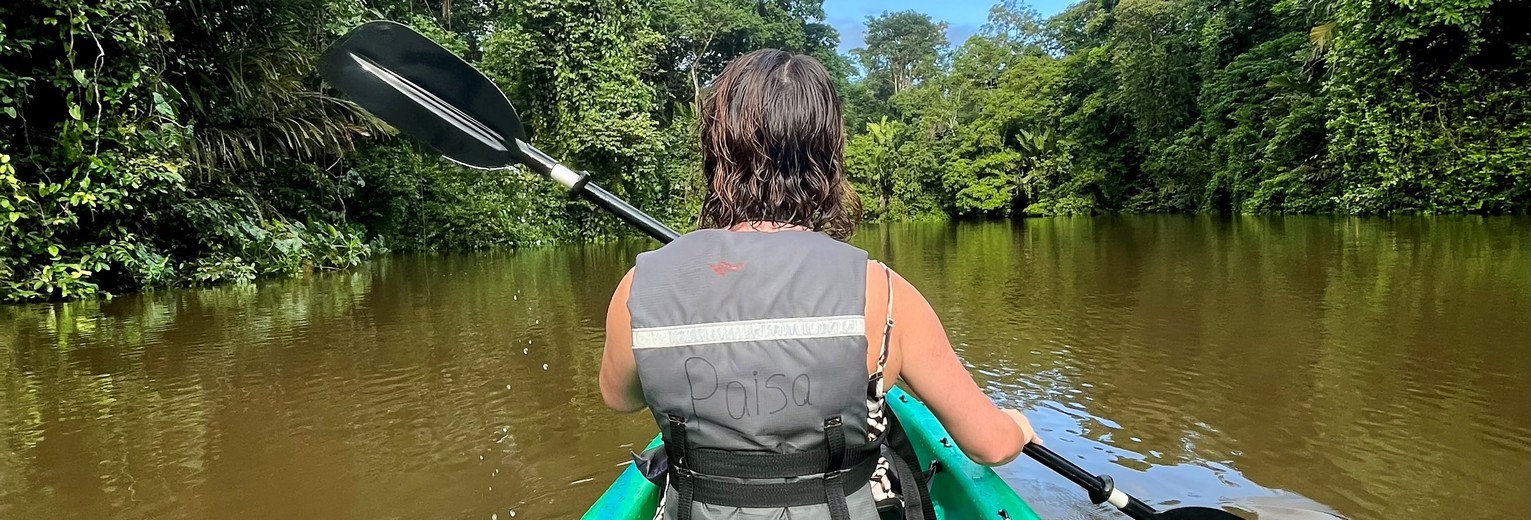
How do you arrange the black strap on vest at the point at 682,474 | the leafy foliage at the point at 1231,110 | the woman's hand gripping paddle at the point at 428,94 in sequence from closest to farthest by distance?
1. the black strap on vest at the point at 682,474
2. the woman's hand gripping paddle at the point at 428,94
3. the leafy foliage at the point at 1231,110

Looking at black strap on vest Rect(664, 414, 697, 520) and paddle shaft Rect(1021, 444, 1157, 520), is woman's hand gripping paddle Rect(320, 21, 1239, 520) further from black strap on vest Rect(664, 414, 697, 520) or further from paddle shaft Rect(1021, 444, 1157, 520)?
paddle shaft Rect(1021, 444, 1157, 520)

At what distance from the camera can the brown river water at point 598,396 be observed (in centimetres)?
280

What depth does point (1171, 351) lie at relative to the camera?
4602mm

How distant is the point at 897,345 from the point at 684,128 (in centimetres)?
1900

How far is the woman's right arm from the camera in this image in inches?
46.7

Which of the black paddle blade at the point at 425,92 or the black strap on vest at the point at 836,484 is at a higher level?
the black paddle blade at the point at 425,92

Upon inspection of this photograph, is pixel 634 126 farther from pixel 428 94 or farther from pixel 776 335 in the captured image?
pixel 776 335

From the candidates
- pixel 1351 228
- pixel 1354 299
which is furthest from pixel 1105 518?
pixel 1351 228

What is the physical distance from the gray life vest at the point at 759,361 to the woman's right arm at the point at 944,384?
8 centimetres

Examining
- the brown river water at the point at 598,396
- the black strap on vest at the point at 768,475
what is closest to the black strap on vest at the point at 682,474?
the black strap on vest at the point at 768,475

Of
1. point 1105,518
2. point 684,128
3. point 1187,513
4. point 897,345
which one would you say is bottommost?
point 1105,518

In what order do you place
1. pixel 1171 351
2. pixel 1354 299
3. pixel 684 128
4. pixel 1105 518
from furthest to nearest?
1. pixel 684 128
2. pixel 1354 299
3. pixel 1171 351
4. pixel 1105 518

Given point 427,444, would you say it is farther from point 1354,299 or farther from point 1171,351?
point 1354,299

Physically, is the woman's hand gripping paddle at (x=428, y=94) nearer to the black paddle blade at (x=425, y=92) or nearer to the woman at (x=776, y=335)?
the black paddle blade at (x=425, y=92)
